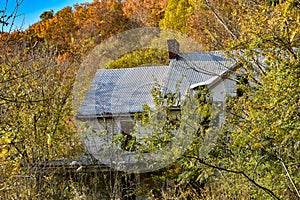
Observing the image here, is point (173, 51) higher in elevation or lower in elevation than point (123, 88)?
higher

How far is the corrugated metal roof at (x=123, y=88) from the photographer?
691 inches

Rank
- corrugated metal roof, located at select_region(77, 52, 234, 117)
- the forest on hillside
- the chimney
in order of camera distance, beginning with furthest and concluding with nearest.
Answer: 1. the chimney
2. corrugated metal roof, located at select_region(77, 52, 234, 117)
3. the forest on hillside

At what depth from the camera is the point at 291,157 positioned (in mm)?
4273

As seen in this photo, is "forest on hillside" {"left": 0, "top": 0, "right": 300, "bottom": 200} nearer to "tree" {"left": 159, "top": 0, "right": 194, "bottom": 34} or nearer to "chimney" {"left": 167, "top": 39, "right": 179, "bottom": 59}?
"chimney" {"left": 167, "top": 39, "right": 179, "bottom": 59}

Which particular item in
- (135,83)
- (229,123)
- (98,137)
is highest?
(135,83)

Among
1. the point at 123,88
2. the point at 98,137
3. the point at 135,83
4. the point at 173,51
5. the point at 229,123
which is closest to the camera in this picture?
the point at 229,123

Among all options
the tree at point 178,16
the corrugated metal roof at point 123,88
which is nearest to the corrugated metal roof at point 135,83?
the corrugated metal roof at point 123,88

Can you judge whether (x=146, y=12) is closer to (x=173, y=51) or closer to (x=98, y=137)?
(x=173, y=51)

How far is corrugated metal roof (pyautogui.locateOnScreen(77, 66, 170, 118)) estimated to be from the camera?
57.6 ft

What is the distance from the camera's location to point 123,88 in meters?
19.1

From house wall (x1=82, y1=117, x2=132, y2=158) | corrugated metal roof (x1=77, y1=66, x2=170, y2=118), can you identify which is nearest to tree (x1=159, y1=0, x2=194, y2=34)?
corrugated metal roof (x1=77, y1=66, x2=170, y2=118)

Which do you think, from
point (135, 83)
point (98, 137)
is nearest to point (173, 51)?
point (135, 83)

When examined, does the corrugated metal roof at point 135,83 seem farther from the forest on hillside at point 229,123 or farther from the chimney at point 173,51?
the forest on hillside at point 229,123

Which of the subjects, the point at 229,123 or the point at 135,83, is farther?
the point at 135,83
